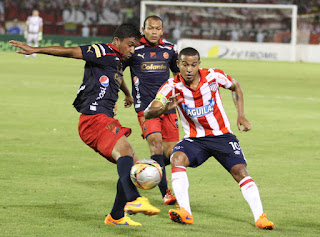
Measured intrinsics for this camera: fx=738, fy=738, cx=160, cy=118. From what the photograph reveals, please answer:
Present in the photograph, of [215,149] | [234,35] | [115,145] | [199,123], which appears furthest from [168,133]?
[234,35]

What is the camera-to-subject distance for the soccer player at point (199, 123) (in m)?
6.97

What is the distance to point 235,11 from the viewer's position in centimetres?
4575

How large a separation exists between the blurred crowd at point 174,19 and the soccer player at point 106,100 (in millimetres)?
35830

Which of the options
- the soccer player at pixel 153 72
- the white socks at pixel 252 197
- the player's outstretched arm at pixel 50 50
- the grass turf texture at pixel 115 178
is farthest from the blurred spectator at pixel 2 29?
the white socks at pixel 252 197

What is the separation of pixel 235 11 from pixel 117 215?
40.0 metres

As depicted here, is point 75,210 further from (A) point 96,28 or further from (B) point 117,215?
(A) point 96,28

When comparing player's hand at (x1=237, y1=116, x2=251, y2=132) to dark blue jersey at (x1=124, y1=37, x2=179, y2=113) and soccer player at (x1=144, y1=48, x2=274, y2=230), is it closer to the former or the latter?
soccer player at (x1=144, y1=48, x2=274, y2=230)

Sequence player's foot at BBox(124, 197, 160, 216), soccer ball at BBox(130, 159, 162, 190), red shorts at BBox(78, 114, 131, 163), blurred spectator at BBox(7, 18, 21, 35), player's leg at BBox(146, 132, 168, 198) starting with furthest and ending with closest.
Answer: blurred spectator at BBox(7, 18, 21, 35) → player's leg at BBox(146, 132, 168, 198) → red shorts at BBox(78, 114, 131, 163) → soccer ball at BBox(130, 159, 162, 190) → player's foot at BBox(124, 197, 160, 216)

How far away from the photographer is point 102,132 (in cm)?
692

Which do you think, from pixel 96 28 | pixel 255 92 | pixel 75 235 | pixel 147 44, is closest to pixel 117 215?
pixel 75 235

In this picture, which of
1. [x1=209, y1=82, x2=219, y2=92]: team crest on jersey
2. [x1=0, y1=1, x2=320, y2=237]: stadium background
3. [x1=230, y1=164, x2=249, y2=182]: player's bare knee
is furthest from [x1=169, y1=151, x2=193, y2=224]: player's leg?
[x1=209, y1=82, x2=219, y2=92]: team crest on jersey

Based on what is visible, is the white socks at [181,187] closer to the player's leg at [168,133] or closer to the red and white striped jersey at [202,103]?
the red and white striped jersey at [202,103]

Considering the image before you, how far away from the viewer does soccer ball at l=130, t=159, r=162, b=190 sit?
6.44 m

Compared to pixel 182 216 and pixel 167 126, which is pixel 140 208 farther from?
pixel 167 126
